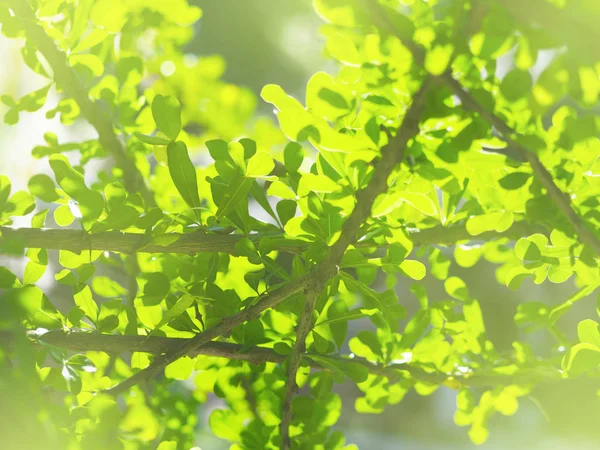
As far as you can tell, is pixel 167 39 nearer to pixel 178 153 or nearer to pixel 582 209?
pixel 178 153

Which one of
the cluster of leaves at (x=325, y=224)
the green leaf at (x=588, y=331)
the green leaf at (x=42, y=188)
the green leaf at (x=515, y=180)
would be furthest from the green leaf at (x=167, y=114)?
the green leaf at (x=588, y=331)

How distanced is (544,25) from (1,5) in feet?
1.59

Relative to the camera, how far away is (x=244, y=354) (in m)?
0.46

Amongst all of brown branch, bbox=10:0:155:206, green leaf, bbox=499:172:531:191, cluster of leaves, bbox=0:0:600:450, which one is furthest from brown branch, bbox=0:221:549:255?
brown branch, bbox=10:0:155:206

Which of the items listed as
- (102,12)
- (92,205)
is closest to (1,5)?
(102,12)

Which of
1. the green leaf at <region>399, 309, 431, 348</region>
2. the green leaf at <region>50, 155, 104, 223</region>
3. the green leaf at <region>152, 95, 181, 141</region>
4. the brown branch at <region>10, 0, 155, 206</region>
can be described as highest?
the brown branch at <region>10, 0, 155, 206</region>

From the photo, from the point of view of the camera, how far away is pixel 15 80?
3.19 ft

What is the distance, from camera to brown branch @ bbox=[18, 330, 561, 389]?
42cm

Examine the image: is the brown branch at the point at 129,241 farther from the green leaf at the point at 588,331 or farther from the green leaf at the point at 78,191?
the green leaf at the point at 588,331

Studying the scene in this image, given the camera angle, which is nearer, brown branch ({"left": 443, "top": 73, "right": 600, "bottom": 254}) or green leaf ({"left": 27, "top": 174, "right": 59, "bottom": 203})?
brown branch ({"left": 443, "top": 73, "right": 600, "bottom": 254})

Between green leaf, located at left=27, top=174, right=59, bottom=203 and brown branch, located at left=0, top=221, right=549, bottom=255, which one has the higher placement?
green leaf, located at left=27, top=174, right=59, bottom=203

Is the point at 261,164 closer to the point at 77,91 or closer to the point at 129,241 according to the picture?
the point at 129,241

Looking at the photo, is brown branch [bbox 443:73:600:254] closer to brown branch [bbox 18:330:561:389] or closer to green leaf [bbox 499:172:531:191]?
green leaf [bbox 499:172:531:191]

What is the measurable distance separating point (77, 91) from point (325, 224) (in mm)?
347
